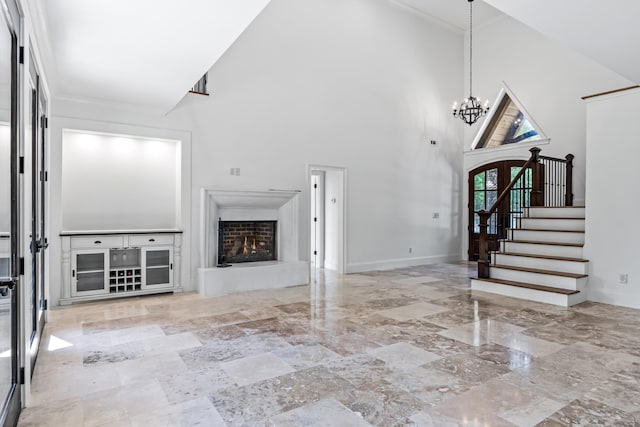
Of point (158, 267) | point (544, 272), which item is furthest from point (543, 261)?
point (158, 267)

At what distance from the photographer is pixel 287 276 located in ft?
20.8

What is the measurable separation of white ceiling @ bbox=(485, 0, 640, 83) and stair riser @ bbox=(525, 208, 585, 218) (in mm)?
3346

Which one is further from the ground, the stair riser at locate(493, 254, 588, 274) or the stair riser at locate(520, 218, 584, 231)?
the stair riser at locate(520, 218, 584, 231)

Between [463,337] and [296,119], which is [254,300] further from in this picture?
[296,119]

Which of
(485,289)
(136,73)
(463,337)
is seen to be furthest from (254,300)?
(485,289)

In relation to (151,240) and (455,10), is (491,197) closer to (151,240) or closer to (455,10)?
(455,10)

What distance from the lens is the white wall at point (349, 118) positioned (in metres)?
6.11

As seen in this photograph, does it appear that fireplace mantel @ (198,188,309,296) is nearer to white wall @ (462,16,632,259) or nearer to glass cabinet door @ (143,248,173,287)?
glass cabinet door @ (143,248,173,287)

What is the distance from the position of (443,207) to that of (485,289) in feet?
11.3

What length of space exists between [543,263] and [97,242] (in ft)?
20.2

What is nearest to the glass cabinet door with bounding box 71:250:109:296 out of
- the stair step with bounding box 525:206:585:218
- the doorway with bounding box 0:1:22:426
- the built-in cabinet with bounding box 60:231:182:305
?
the built-in cabinet with bounding box 60:231:182:305

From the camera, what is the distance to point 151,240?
5.54 meters

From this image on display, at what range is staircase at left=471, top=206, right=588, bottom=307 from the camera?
5363mm

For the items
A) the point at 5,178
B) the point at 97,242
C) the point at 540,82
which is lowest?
the point at 97,242
